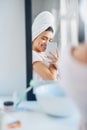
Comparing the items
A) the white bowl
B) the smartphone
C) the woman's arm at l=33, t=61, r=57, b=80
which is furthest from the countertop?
the smartphone

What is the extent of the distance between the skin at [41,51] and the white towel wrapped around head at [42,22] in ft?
0.09

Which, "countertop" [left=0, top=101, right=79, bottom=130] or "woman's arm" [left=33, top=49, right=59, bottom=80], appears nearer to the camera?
"countertop" [left=0, top=101, right=79, bottom=130]

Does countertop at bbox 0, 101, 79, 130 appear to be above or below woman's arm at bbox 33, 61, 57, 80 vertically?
below

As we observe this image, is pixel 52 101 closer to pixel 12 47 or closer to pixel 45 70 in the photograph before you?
pixel 45 70

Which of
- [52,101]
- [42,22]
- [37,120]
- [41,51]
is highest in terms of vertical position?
[42,22]

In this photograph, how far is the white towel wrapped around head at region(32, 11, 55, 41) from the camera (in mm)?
1330

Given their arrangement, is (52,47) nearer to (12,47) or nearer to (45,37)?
(45,37)

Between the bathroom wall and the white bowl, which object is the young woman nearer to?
the bathroom wall

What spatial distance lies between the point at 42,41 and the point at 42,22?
0.38ft

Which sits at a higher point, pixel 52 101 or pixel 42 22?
pixel 42 22

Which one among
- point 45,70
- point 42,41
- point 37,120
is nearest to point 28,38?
point 42,41

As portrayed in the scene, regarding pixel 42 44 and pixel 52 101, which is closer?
pixel 52 101

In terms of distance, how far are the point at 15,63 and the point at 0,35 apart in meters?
0.20

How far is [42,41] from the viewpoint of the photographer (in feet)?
4.39
